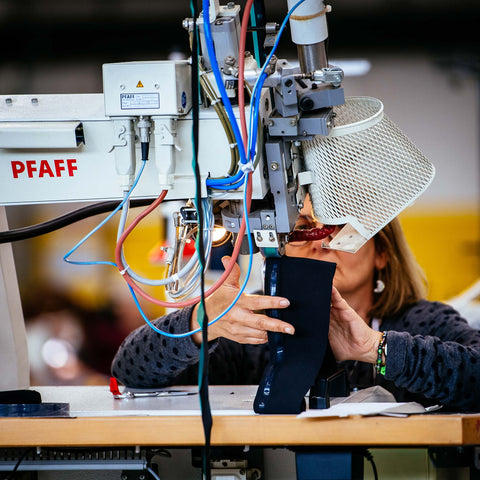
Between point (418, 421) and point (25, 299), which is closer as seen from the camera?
point (418, 421)

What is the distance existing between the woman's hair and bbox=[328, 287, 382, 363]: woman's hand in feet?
1.67

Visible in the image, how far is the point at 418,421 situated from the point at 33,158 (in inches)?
30.6

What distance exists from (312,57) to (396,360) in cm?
62

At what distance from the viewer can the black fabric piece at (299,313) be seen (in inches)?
55.4

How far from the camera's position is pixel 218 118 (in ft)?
4.15

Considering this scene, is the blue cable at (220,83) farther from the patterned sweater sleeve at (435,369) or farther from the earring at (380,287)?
the earring at (380,287)

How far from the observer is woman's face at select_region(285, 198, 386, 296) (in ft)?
6.26

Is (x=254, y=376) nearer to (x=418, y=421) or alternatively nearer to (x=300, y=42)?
(x=418, y=421)

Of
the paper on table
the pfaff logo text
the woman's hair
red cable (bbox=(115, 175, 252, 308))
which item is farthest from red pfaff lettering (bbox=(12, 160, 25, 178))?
the woman's hair

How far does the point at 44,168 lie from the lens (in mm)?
1320

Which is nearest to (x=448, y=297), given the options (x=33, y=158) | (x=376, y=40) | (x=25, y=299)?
(x=376, y=40)

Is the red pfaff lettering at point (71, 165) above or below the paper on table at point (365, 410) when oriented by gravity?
above

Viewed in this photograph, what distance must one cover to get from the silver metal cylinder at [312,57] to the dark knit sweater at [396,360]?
0.58 metres

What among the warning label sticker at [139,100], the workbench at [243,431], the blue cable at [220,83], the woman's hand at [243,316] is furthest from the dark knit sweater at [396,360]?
the warning label sticker at [139,100]
